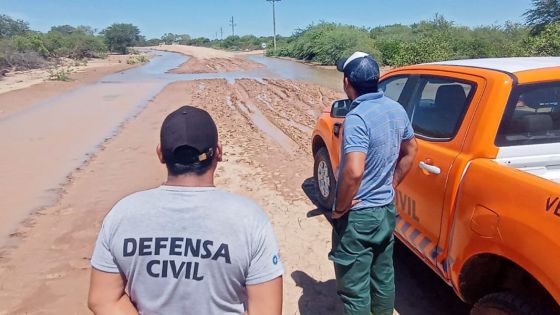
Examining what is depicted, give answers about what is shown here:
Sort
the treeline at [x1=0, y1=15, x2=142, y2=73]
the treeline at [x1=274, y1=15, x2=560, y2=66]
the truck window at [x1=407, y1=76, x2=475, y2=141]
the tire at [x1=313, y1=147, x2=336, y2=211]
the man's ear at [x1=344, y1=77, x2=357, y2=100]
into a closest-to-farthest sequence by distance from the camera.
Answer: the man's ear at [x1=344, y1=77, x2=357, y2=100] < the truck window at [x1=407, y1=76, x2=475, y2=141] < the tire at [x1=313, y1=147, x2=336, y2=211] < the treeline at [x1=274, y1=15, x2=560, y2=66] < the treeline at [x1=0, y1=15, x2=142, y2=73]

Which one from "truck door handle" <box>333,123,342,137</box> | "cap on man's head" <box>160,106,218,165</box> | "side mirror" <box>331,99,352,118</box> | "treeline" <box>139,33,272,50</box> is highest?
"cap on man's head" <box>160,106,218,165</box>

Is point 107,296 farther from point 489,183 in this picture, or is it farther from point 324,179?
point 324,179

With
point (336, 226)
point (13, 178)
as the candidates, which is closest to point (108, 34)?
point (13, 178)

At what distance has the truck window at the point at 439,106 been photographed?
10.2 ft

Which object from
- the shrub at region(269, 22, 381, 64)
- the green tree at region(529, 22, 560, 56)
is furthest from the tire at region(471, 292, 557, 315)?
the shrub at region(269, 22, 381, 64)

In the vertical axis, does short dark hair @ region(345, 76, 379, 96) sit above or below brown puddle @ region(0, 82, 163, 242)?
above

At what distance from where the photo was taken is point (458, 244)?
267 cm

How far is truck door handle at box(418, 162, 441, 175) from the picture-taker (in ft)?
9.82

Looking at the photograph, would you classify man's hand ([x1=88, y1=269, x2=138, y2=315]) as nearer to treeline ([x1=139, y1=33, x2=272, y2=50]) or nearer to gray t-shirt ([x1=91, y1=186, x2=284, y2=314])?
gray t-shirt ([x1=91, y1=186, x2=284, y2=314])

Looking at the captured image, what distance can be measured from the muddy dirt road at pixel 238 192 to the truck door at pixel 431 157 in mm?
657

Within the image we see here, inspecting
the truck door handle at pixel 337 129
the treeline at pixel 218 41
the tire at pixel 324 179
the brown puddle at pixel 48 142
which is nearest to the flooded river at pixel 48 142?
the brown puddle at pixel 48 142

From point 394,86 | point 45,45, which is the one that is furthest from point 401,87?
point 45,45

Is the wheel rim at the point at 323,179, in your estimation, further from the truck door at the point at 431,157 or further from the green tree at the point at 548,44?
the green tree at the point at 548,44

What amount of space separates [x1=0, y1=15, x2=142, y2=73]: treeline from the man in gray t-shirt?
3481cm
